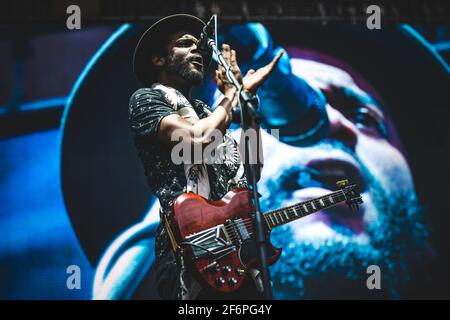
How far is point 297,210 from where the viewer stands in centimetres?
298

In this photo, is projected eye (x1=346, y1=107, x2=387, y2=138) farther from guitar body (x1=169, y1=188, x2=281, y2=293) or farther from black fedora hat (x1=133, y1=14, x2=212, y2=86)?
guitar body (x1=169, y1=188, x2=281, y2=293)

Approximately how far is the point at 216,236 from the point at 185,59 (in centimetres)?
99

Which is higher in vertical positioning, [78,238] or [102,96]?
[102,96]

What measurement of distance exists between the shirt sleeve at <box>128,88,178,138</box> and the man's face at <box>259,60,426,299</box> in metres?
1.40

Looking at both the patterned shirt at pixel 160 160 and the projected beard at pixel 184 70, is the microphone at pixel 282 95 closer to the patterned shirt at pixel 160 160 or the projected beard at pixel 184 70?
the projected beard at pixel 184 70

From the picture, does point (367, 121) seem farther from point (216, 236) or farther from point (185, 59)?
point (216, 236)

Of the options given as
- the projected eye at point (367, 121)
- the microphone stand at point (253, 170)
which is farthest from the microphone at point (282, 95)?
the microphone stand at point (253, 170)

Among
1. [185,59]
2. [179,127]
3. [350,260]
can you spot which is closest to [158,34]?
[185,59]

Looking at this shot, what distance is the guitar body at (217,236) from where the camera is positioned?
8.33ft

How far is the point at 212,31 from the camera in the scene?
256 centimetres

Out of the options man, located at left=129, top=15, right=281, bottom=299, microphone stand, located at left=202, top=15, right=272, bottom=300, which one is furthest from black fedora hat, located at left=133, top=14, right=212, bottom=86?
microphone stand, located at left=202, top=15, right=272, bottom=300

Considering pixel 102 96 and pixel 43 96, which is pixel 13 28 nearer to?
pixel 43 96

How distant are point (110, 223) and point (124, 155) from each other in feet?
1.62
